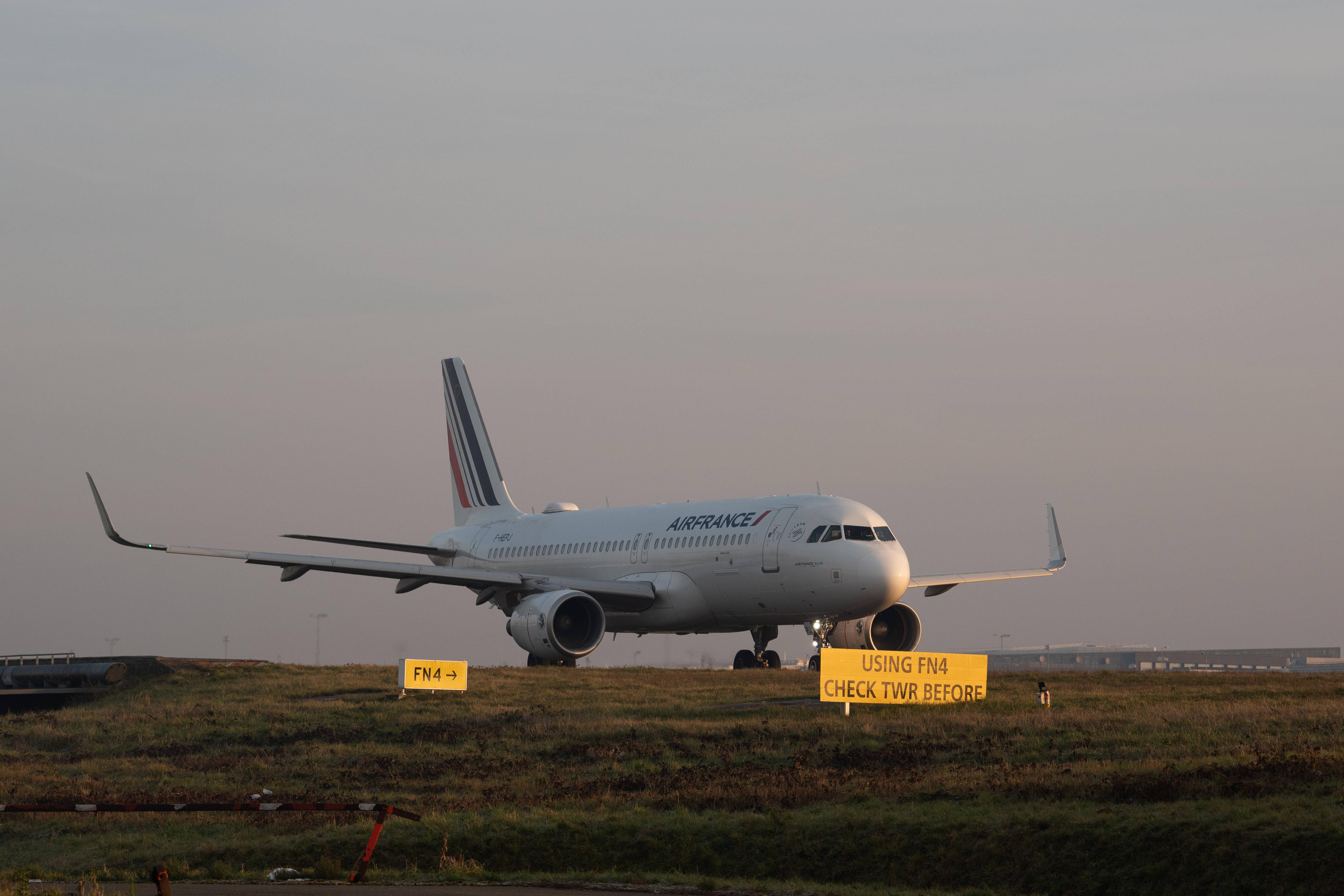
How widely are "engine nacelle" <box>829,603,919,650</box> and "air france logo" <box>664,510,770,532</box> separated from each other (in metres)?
4.70

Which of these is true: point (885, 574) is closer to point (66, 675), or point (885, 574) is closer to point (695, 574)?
point (695, 574)

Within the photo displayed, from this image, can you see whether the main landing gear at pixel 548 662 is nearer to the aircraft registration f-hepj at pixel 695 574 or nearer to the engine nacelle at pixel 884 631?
the aircraft registration f-hepj at pixel 695 574

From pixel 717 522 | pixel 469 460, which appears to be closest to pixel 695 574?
pixel 717 522

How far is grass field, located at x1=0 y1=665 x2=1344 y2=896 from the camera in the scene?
17.4m

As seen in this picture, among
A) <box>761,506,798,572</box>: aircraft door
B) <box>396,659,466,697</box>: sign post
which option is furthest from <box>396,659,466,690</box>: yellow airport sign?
<box>761,506,798,572</box>: aircraft door

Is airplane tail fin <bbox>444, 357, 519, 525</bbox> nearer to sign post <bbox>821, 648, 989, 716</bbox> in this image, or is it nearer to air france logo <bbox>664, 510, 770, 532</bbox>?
air france logo <bbox>664, 510, 770, 532</bbox>

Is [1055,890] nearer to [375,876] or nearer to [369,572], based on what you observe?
[375,876]

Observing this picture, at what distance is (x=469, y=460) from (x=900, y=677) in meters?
29.4

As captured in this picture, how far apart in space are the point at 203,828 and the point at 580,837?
7138mm

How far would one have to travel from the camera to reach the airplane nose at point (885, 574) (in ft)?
125

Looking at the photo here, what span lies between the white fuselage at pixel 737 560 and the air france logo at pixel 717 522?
34 millimetres

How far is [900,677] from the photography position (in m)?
32.6

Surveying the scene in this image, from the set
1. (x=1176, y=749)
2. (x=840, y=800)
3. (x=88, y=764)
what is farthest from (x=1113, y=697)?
(x=88, y=764)

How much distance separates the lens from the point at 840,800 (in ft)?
69.7
